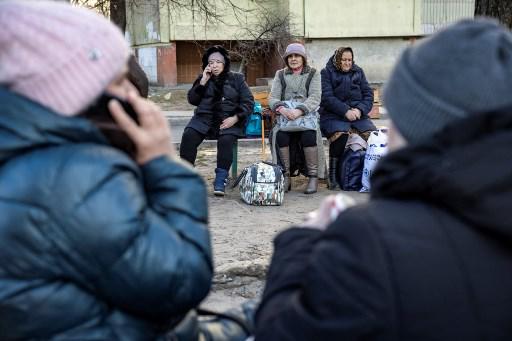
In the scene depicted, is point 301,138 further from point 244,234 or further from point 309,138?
point 244,234

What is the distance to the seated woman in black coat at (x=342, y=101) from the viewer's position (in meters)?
7.13

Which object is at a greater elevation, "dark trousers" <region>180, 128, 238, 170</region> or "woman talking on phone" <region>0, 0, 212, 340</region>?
"woman talking on phone" <region>0, 0, 212, 340</region>

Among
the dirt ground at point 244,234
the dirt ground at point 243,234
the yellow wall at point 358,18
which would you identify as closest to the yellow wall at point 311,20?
the yellow wall at point 358,18

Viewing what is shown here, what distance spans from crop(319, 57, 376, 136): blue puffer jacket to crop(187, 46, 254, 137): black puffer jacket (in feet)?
2.94

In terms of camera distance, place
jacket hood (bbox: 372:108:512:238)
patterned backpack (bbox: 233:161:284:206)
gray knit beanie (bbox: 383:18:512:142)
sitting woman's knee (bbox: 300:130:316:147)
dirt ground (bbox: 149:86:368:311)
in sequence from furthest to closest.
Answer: sitting woman's knee (bbox: 300:130:316:147) < patterned backpack (bbox: 233:161:284:206) < dirt ground (bbox: 149:86:368:311) < gray knit beanie (bbox: 383:18:512:142) < jacket hood (bbox: 372:108:512:238)

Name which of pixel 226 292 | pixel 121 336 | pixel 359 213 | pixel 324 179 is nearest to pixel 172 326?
pixel 121 336

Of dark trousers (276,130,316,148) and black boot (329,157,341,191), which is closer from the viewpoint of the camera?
dark trousers (276,130,316,148)

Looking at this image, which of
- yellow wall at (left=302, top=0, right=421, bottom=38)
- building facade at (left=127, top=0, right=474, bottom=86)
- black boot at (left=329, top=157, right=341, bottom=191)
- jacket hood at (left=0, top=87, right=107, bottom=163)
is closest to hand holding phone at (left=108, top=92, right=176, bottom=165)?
jacket hood at (left=0, top=87, right=107, bottom=163)

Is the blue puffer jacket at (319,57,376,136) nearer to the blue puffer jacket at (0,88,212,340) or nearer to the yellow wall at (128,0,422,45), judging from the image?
the blue puffer jacket at (0,88,212,340)

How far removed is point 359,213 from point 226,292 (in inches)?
116

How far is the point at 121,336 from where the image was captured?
144 centimetres

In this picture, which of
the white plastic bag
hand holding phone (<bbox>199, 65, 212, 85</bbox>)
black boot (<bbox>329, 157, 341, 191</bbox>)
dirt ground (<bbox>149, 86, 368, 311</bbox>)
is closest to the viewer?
dirt ground (<bbox>149, 86, 368, 311</bbox>)

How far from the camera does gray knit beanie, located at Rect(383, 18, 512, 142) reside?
3.95 feet

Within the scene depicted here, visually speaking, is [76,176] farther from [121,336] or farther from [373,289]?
[373,289]
